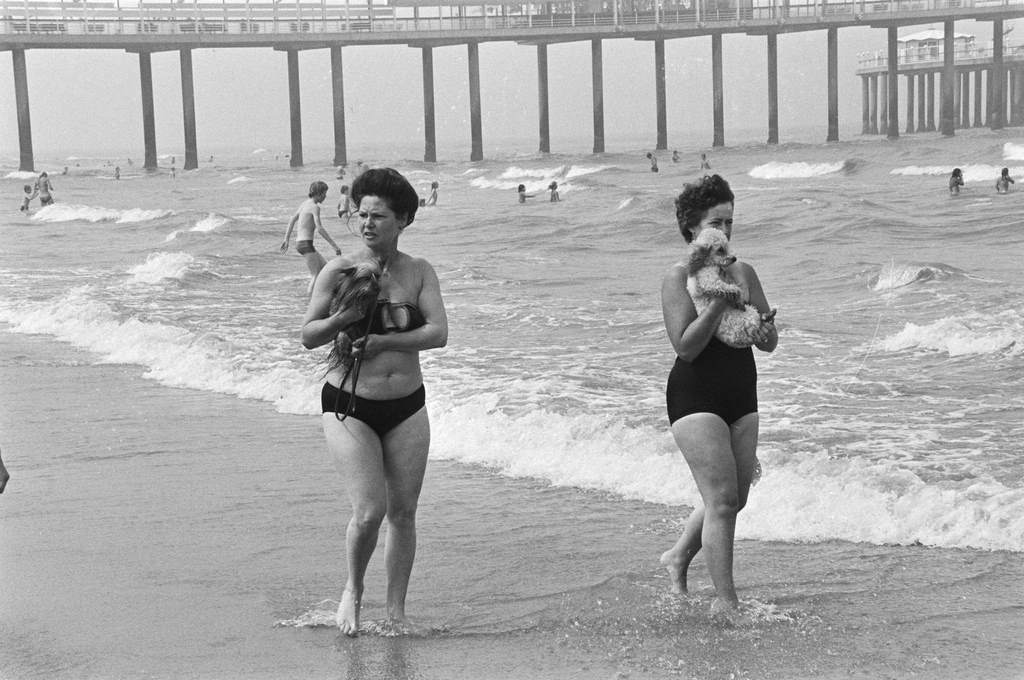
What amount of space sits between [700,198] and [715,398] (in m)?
0.63

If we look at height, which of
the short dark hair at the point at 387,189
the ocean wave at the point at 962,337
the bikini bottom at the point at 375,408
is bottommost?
the ocean wave at the point at 962,337

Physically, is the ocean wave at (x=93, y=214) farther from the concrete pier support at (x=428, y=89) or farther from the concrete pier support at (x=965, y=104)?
the concrete pier support at (x=965, y=104)

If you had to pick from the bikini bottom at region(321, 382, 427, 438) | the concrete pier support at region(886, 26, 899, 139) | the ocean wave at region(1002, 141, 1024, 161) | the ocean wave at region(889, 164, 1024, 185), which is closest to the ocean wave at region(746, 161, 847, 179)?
the ocean wave at region(889, 164, 1024, 185)

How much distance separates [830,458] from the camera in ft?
21.7

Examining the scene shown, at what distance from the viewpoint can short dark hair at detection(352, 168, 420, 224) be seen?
13.5ft

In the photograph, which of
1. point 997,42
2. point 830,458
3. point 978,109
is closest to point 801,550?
point 830,458

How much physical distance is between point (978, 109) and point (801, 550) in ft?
272

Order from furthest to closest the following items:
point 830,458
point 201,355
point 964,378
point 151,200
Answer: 1. point 151,200
2. point 201,355
3. point 964,378
4. point 830,458

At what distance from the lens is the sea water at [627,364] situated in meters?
5.54

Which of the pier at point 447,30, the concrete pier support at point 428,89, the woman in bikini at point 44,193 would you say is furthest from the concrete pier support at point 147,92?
the woman in bikini at point 44,193

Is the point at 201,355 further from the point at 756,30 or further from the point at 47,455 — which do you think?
the point at 756,30

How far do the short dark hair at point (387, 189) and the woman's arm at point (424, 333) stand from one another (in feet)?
0.63

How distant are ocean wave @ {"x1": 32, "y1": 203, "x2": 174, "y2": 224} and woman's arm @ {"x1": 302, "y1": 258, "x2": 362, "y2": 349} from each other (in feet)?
98.3

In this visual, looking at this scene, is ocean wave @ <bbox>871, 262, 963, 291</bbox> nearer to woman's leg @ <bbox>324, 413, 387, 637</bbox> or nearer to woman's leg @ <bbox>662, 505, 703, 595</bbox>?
woman's leg @ <bbox>662, 505, 703, 595</bbox>
